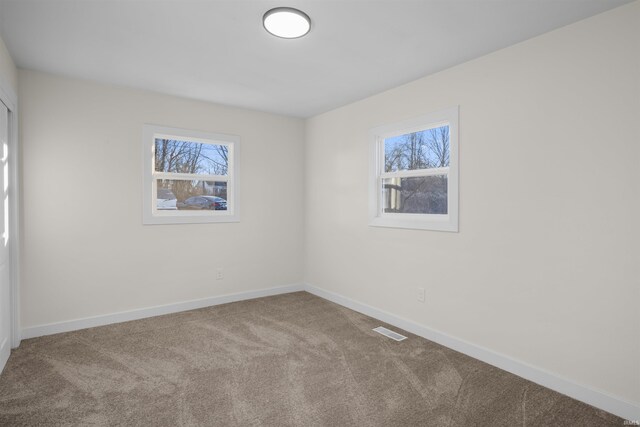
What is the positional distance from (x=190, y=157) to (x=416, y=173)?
2632mm

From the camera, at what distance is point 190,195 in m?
4.19

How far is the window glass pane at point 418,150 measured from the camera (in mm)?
3260

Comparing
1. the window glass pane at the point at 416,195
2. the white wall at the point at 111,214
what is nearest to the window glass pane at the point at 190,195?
the white wall at the point at 111,214

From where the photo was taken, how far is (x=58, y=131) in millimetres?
3283

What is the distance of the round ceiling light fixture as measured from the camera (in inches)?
85.0

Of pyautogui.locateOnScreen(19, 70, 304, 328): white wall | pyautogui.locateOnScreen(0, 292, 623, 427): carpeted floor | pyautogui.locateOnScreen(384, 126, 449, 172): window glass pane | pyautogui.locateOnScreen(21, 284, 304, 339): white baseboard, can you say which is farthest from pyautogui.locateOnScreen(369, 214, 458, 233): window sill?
pyautogui.locateOnScreen(21, 284, 304, 339): white baseboard

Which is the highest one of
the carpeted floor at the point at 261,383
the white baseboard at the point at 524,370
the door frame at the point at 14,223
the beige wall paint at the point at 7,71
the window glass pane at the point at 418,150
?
the beige wall paint at the point at 7,71

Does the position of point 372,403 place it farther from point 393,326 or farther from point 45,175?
point 45,175

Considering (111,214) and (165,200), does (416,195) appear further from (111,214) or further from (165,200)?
(111,214)

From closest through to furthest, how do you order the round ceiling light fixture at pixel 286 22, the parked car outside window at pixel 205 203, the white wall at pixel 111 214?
the round ceiling light fixture at pixel 286 22
the white wall at pixel 111 214
the parked car outside window at pixel 205 203

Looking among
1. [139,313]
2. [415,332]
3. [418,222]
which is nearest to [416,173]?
[418,222]

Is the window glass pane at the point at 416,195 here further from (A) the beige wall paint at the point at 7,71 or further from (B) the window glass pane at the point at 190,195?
(A) the beige wall paint at the point at 7,71

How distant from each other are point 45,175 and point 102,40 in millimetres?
1487

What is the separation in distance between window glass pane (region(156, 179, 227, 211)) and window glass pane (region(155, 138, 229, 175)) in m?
0.14
